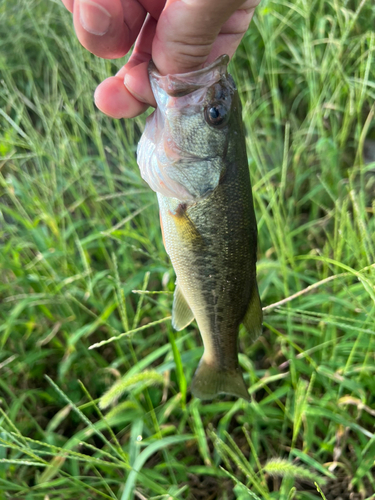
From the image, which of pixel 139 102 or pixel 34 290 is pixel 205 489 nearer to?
pixel 34 290

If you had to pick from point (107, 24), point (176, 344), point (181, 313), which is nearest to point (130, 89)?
point (107, 24)

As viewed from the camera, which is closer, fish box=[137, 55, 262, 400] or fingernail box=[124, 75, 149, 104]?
fish box=[137, 55, 262, 400]

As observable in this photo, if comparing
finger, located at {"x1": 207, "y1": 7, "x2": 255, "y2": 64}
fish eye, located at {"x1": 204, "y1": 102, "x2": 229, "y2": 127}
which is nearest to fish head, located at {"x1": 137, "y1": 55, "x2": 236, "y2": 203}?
fish eye, located at {"x1": 204, "y1": 102, "x2": 229, "y2": 127}

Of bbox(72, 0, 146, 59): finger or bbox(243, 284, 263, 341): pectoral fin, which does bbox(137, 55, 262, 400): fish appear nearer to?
bbox(243, 284, 263, 341): pectoral fin

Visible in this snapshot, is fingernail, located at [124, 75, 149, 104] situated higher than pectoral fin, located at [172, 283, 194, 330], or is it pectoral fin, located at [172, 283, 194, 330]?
fingernail, located at [124, 75, 149, 104]

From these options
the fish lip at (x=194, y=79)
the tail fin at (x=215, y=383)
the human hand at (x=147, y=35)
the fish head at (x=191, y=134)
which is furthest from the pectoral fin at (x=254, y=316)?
the human hand at (x=147, y=35)

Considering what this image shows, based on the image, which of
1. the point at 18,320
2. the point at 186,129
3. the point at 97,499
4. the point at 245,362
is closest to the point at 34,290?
the point at 18,320
